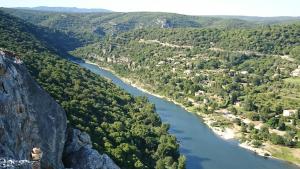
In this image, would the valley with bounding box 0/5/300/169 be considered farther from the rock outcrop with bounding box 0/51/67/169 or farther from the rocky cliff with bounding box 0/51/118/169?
the rocky cliff with bounding box 0/51/118/169

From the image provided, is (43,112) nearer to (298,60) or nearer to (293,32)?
(298,60)

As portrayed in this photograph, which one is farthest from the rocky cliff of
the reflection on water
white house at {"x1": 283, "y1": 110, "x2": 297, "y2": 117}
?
white house at {"x1": 283, "y1": 110, "x2": 297, "y2": 117}

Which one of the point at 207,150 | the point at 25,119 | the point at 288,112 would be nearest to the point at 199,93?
the point at 288,112

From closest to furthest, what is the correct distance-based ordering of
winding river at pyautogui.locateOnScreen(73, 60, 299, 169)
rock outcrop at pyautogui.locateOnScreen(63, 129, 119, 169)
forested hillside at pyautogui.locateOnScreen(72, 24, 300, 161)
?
rock outcrop at pyautogui.locateOnScreen(63, 129, 119, 169), winding river at pyautogui.locateOnScreen(73, 60, 299, 169), forested hillside at pyautogui.locateOnScreen(72, 24, 300, 161)

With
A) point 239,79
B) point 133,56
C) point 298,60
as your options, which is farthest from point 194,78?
point 133,56

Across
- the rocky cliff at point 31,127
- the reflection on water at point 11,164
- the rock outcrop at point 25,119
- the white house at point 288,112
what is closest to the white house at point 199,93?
the white house at point 288,112

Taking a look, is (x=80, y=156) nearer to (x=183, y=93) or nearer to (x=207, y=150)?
(x=207, y=150)
